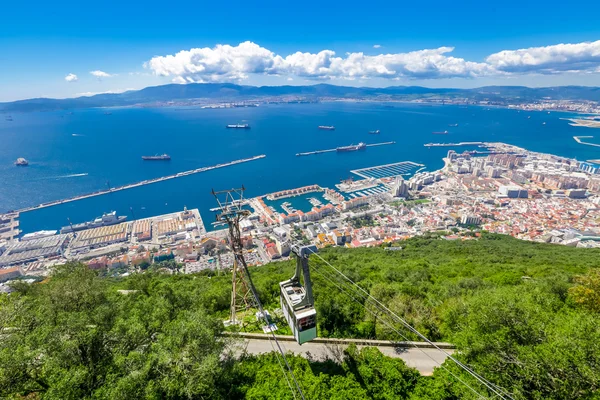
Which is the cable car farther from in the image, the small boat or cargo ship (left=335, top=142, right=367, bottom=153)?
cargo ship (left=335, top=142, right=367, bottom=153)

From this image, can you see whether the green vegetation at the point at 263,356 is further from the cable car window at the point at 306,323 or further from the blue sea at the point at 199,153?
the blue sea at the point at 199,153

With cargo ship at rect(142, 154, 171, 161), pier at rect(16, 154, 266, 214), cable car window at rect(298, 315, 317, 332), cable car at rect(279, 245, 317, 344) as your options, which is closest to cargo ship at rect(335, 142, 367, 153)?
pier at rect(16, 154, 266, 214)

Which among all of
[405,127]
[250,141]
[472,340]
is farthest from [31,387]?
[405,127]

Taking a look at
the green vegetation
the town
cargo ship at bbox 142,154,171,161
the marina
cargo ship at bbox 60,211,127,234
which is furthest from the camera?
cargo ship at bbox 142,154,171,161

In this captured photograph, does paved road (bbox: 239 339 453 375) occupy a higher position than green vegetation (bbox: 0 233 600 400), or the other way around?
green vegetation (bbox: 0 233 600 400)

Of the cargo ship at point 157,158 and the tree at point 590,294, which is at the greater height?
the tree at point 590,294

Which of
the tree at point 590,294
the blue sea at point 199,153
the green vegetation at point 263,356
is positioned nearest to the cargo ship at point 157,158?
the blue sea at point 199,153
